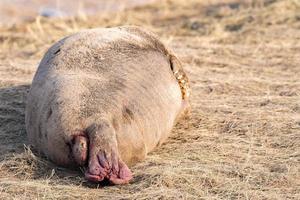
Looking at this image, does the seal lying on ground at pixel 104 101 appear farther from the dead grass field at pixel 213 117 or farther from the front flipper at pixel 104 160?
the dead grass field at pixel 213 117

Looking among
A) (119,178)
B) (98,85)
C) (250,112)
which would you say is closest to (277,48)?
(250,112)

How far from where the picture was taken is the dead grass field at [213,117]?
461 cm

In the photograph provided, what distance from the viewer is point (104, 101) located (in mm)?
4996

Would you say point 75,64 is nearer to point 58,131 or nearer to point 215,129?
point 58,131

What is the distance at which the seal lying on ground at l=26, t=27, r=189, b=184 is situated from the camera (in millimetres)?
4664

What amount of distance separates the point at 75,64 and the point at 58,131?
0.79m

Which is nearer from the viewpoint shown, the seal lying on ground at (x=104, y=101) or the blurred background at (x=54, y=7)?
the seal lying on ground at (x=104, y=101)

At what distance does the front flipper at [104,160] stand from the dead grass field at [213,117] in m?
0.08

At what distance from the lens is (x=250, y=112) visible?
6434 mm

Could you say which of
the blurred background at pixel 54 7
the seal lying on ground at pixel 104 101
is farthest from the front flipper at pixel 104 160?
the blurred background at pixel 54 7

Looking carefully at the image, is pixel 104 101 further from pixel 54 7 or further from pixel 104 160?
pixel 54 7

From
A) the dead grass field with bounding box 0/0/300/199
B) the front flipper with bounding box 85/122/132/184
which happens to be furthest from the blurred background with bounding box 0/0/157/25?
the front flipper with bounding box 85/122/132/184

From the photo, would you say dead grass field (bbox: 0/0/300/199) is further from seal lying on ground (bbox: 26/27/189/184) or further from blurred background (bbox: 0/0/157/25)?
blurred background (bbox: 0/0/157/25)

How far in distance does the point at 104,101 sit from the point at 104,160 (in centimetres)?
59
